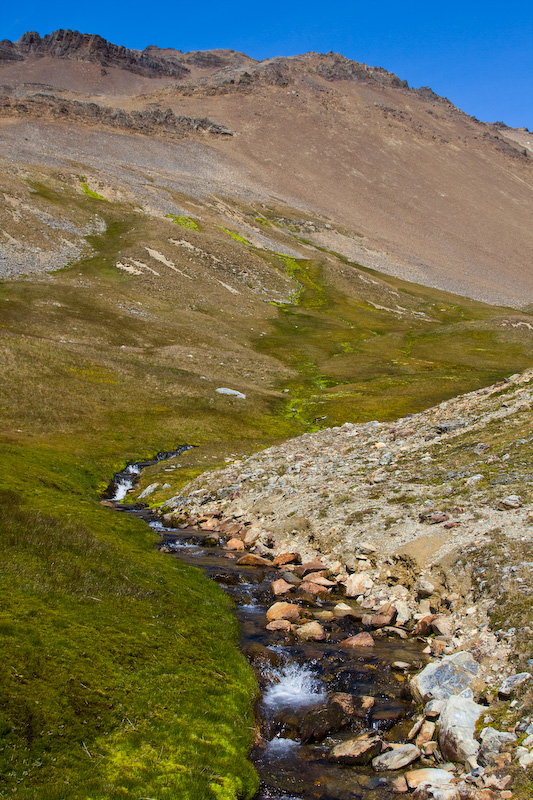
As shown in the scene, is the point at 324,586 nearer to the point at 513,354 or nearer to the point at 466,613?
the point at 466,613

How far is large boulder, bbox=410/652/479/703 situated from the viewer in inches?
653

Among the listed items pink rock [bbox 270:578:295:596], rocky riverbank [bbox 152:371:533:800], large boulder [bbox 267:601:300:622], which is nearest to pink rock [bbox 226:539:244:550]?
rocky riverbank [bbox 152:371:533:800]

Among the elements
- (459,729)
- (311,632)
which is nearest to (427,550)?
(311,632)

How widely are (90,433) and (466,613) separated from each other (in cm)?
5213

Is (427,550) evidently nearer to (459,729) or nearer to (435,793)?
(459,729)

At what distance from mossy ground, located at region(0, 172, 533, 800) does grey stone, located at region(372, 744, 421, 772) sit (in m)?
3.71

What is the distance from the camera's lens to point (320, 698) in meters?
17.7

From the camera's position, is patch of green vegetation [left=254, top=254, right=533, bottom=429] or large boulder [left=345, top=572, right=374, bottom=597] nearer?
large boulder [left=345, top=572, right=374, bottom=597]

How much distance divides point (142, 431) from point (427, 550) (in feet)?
160

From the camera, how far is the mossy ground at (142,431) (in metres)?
13.5

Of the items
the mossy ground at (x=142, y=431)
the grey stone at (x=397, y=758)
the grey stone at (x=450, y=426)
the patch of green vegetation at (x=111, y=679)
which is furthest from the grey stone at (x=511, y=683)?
the grey stone at (x=450, y=426)

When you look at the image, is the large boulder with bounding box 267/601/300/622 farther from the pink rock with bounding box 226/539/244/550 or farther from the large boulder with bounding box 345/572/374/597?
the pink rock with bounding box 226/539/244/550

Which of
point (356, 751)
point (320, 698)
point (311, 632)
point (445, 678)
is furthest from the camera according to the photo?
point (311, 632)

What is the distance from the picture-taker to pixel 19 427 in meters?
61.3
